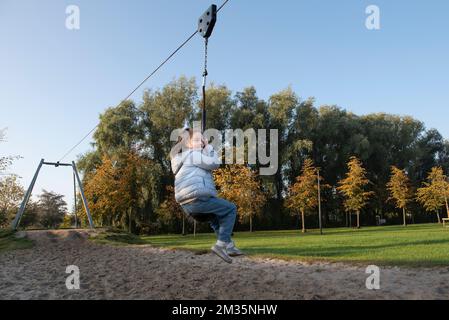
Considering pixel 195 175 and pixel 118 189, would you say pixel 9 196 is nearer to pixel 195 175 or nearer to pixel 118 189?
pixel 118 189

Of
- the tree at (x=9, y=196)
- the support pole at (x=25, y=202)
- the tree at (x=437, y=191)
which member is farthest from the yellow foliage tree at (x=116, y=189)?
the tree at (x=437, y=191)

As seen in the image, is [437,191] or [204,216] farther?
[437,191]

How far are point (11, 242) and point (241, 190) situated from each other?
2064cm

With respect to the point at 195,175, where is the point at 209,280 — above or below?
below

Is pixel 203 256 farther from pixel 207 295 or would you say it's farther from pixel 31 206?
pixel 31 206

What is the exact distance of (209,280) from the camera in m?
8.84

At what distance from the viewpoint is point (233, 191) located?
35.5 metres

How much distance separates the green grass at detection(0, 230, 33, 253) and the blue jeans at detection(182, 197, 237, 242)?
14259 millimetres

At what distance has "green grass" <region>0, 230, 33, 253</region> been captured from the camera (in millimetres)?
17453

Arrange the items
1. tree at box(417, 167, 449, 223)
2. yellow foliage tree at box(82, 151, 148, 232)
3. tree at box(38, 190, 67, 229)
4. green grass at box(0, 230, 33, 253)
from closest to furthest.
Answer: green grass at box(0, 230, 33, 253) < yellow foliage tree at box(82, 151, 148, 232) < tree at box(417, 167, 449, 223) < tree at box(38, 190, 67, 229)

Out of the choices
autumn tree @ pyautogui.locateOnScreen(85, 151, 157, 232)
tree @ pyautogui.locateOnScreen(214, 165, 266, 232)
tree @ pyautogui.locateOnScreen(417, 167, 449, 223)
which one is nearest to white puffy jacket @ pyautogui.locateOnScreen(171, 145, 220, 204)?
tree @ pyautogui.locateOnScreen(214, 165, 266, 232)

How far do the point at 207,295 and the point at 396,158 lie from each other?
5513cm

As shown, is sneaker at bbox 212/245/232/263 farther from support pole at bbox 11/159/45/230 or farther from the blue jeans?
support pole at bbox 11/159/45/230

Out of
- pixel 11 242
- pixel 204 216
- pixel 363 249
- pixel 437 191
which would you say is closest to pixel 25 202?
pixel 11 242
